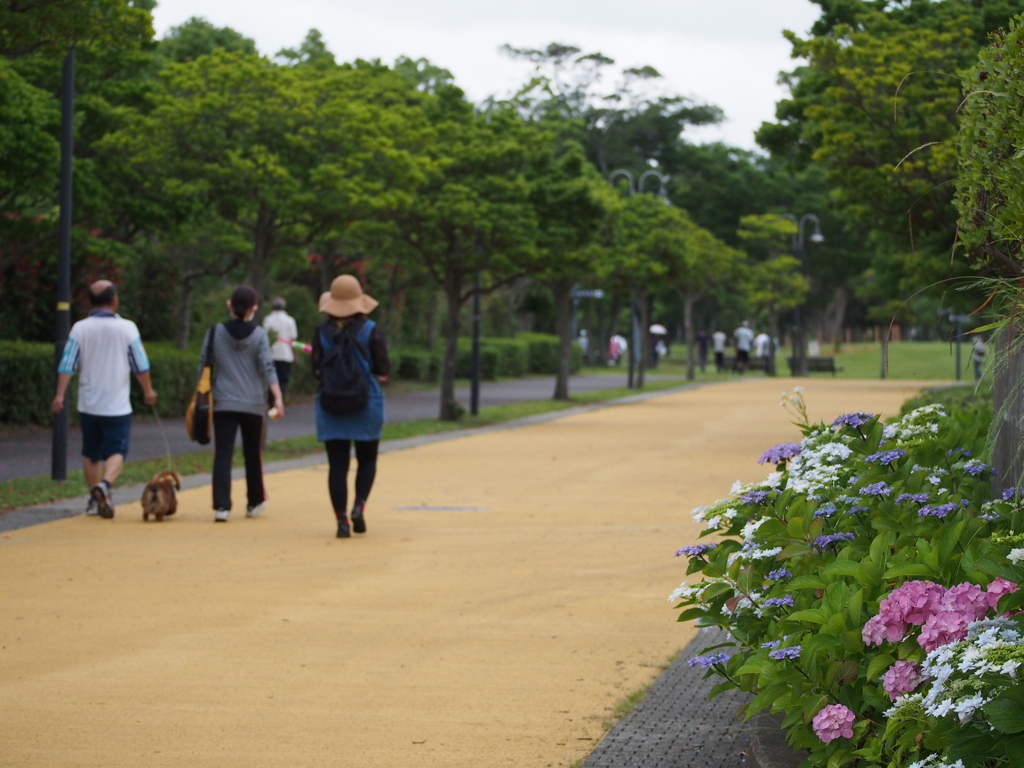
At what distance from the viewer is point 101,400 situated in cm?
1028

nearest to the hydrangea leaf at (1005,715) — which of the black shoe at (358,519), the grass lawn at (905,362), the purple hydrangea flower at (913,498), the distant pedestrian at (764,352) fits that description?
the purple hydrangea flower at (913,498)

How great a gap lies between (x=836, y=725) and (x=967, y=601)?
0.43 meters

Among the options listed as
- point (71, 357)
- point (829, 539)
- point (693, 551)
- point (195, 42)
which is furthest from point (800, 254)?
point (829, 539)

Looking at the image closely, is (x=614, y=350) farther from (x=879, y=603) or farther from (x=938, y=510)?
(x=879, y=603)

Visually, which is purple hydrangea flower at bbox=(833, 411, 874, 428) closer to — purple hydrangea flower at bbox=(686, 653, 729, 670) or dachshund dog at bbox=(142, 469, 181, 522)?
purple hydrangea flower at bbox=(686, 653, 729, 670)

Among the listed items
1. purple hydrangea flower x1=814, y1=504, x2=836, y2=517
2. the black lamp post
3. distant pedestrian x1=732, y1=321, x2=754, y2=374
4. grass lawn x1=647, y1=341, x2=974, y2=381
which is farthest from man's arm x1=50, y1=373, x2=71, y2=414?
distant pedestrian x1=732, y1=321, x2=754, y2=374

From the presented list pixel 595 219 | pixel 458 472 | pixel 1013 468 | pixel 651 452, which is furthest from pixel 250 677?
pixel 595 219

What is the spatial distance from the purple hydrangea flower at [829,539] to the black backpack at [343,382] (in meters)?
5.74

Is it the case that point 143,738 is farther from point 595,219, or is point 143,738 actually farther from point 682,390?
point 682,390

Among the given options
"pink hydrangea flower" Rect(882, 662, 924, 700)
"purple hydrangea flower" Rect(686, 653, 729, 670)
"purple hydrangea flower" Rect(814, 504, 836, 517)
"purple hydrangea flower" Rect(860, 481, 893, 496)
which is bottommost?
"purple hydrangea flower" Rect(686, 653, 729, 670)

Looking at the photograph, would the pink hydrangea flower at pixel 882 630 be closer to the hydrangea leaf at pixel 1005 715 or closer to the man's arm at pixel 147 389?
the hydrangea leaf at pixel 1005 715

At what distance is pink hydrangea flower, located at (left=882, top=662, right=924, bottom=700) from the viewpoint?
3211 mm

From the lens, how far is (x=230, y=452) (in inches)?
412

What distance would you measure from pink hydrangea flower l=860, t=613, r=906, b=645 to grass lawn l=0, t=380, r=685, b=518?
29.3 ft
